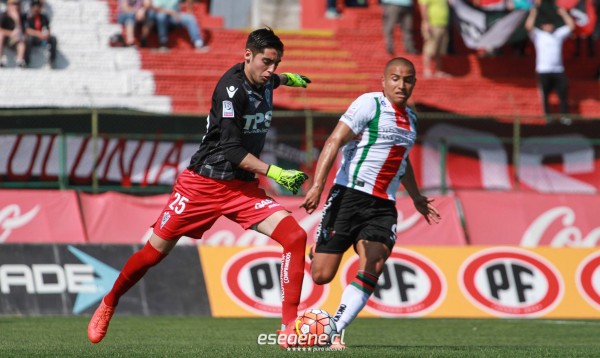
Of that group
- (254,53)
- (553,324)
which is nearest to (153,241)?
(254,53)

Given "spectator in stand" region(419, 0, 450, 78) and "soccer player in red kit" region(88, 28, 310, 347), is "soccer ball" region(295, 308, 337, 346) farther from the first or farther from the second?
"spectator in stand" region(419, 0, 450, 78)

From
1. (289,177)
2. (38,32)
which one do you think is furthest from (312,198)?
(38,32)

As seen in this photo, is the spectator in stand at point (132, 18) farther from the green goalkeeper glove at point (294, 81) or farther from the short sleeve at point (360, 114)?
the short sleeve at point (360, 114)

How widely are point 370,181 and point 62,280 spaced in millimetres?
5407

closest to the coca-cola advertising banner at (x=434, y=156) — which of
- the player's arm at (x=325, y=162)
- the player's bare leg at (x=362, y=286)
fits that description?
the player's bare leg at (x=362, y=286)

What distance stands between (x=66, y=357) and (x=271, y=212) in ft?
5.95

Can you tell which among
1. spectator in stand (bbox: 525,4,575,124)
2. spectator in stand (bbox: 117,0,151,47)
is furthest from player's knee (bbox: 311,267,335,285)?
spectator in stand (bbox: 525,4,575,124)

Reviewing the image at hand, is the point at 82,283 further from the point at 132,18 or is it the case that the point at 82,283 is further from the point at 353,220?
the point at 132,18

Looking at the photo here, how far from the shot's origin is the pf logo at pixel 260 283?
1381 cm

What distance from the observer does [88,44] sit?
2323cm

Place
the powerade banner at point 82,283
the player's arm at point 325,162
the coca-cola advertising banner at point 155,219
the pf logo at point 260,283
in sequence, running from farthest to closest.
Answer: the coca-cola advertising banner at point 155,219 → the pf logo at point 260,283 → the powerade banner at point 82,283 → the player's arm at point 325,162

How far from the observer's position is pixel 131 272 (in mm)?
9023

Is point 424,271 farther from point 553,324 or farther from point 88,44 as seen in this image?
point 88,44

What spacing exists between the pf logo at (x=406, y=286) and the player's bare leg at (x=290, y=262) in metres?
5.30
